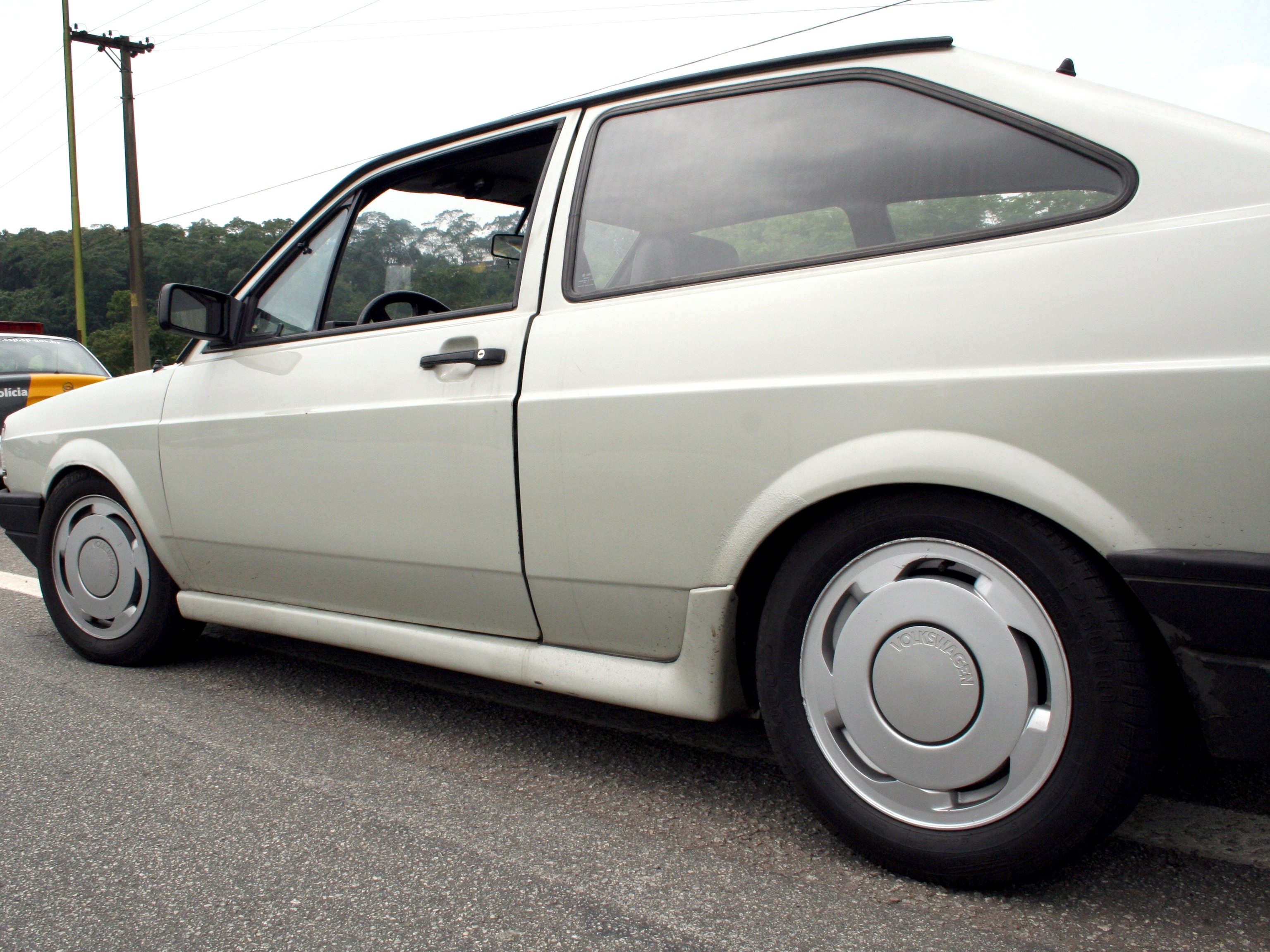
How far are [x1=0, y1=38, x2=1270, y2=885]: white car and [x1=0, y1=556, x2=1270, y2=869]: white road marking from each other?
424 mm

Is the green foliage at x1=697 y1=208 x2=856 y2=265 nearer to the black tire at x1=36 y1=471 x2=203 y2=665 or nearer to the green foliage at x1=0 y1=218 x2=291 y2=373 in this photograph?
the green foliage at x1=0 y1=218 x2=291 y2=373

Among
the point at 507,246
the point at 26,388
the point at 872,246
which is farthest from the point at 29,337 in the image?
the point at 872,246

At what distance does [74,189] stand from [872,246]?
85.6 feet

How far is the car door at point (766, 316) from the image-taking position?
166 centimetres

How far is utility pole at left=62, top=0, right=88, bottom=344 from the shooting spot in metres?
21.4

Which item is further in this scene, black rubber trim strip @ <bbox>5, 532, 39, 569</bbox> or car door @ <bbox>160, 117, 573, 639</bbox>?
black rubber trim strip @ <bbox>5, 532, 39, 569</bbox>

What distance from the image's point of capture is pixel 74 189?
75.7 ft

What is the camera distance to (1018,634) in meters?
1.65

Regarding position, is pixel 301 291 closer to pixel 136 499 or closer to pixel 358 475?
pixel 358 475

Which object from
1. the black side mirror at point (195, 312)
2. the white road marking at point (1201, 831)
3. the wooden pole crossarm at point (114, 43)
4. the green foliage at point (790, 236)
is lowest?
the white road marking at point (1201, 831)

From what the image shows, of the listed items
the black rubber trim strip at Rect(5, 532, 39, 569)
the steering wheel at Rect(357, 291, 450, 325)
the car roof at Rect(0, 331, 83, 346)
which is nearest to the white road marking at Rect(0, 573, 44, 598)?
the black rubber trim strip at Rect(5, 532, 39, 569)

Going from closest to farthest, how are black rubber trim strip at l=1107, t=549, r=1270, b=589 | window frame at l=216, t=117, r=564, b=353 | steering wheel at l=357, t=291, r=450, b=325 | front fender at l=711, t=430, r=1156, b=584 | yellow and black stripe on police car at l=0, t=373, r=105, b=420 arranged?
black rubber trim strip at l=1107, t=549, r=1270, b=589 < front fender at l=711, t=430, r=1156, b=584 < window frame at l=216, t=117, r=564, b=353 < steering wheel at l=357, t=291, r=450, b=325 < yellow and black stripe on police car at l=0, t=373, r=105, b=420

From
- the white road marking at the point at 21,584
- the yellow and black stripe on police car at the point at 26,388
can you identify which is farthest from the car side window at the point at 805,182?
the yellow and black stripe on police car at the point at 26,388

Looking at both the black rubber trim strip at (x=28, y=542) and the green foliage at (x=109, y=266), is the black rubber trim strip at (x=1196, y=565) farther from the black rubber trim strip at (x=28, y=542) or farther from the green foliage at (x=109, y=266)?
the black rubber trim strip at (x=28, y=542)
